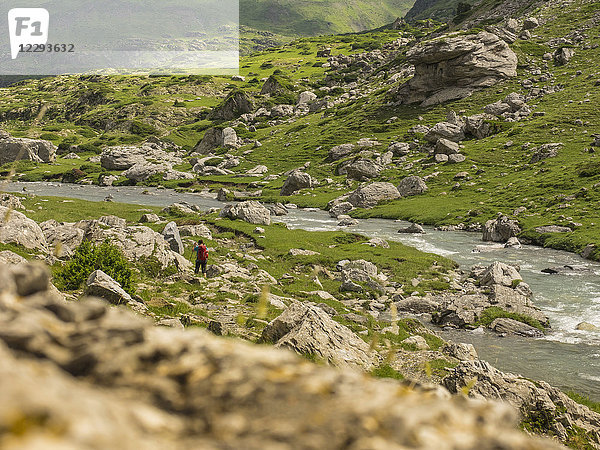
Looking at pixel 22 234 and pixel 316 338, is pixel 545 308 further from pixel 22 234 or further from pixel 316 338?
pixel 22 234

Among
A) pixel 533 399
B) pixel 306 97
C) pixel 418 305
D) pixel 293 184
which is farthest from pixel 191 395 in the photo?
pixel 306 97

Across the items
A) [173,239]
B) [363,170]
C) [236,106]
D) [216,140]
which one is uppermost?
[236,106]

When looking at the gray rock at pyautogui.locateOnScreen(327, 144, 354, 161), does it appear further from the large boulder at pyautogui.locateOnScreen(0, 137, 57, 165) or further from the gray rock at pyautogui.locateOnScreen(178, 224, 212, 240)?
the large boulder at pyautogui.locateOnScreen(0, 137, 57, 165)

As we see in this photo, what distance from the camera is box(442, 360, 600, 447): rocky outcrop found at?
1395cm

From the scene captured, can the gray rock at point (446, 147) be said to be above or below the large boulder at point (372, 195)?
above

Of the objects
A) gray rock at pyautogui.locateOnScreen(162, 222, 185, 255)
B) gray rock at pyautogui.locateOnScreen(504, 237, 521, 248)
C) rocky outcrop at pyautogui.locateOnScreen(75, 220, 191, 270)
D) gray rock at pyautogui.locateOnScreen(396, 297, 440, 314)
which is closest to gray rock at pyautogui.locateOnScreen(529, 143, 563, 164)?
gray rock at pyautogui.locateOnScreen(504, 237, 521, 248)

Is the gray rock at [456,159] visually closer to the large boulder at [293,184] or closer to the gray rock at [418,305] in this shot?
the large boulder at [293,184]

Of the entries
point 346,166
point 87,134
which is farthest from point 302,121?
point 87,134

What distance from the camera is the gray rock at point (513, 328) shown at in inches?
1001

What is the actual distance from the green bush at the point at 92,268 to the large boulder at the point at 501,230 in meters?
48.8

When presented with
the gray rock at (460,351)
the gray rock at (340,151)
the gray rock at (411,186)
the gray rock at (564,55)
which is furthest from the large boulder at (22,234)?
the gray rock at (564,55)

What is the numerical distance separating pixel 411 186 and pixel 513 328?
6352 cm

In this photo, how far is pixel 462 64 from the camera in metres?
126

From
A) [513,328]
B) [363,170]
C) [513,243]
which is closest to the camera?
[513,328]
